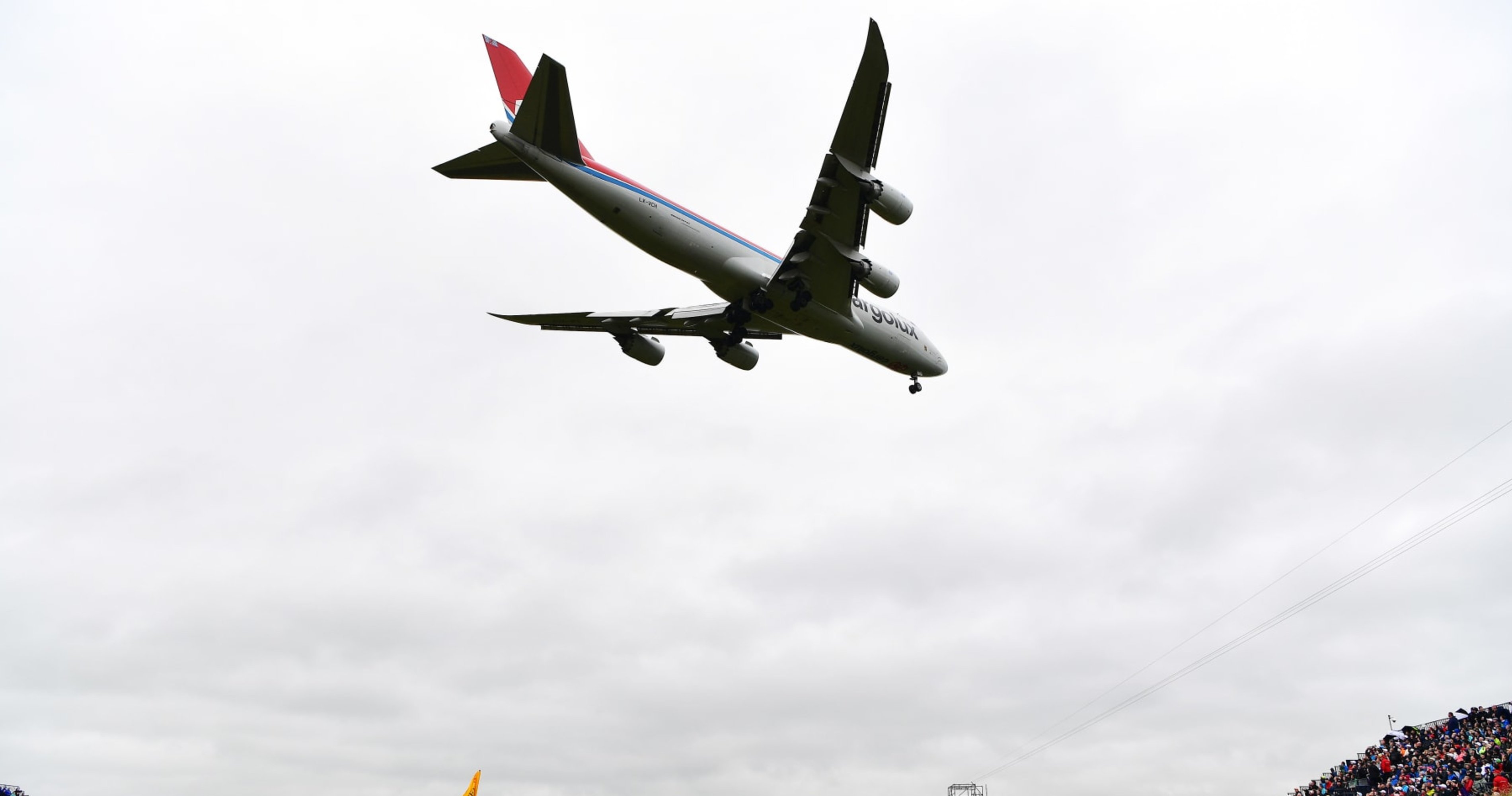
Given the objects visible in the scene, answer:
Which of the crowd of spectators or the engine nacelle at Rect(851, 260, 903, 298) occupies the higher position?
the engine nacelle at Rect(851, 260, 903, 298)

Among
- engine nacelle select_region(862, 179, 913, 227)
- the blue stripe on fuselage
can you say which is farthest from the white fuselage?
engine nacelle select_region(862, 179, 913, 227)

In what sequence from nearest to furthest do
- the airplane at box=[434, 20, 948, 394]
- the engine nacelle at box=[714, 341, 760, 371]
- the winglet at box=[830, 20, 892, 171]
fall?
1. the winglet at box=[830, 20, 892, 171]
2. the airplane at box=[434, 20, 948, 394]
3. the engine nacelle at box=[714, 341, 760, 371]

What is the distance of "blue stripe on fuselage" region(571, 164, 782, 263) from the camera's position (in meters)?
27.7

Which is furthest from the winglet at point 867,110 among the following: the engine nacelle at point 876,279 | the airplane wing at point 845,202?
the engine nacelle at point 876,279

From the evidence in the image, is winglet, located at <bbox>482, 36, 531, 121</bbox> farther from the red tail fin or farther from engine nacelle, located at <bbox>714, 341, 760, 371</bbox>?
engine nacelle, located at <bbox>714, 341, 760, 371</bbox>

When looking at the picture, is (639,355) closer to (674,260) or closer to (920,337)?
(674,260)

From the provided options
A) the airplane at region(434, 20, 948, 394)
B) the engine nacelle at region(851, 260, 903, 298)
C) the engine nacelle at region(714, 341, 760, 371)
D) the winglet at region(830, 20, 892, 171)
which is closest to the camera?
the winglet at region(830, 20, 892, 171)

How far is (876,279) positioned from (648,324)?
8.73m

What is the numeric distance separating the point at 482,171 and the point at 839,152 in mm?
9928

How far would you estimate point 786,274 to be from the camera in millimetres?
30031

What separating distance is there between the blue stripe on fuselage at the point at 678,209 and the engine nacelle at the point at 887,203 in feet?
15.2

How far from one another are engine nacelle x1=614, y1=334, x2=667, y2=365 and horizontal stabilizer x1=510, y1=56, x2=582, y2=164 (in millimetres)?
9188

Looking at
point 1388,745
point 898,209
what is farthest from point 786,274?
point 1388,745

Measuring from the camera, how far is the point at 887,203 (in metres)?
27.8
